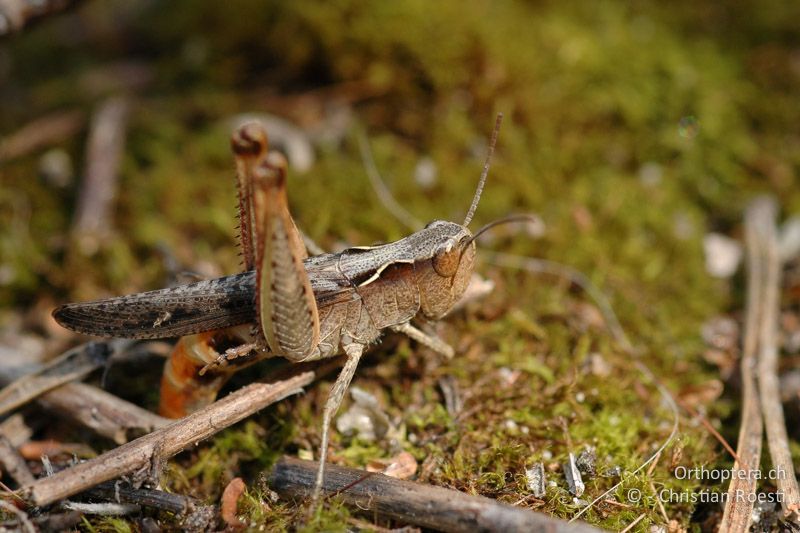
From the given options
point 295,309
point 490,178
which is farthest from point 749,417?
point 295,309

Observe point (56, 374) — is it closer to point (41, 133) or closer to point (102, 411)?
point (102, 411)

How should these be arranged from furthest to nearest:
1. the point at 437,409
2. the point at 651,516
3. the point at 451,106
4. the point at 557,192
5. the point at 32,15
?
the point at 451,106
the point at 557,192
the point at 32,15
the point at 437,409
the point at 651,516

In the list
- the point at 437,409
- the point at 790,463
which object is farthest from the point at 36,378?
the point at 790,463

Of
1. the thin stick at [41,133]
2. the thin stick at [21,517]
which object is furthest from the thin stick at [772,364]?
the thin stick at [41,133]

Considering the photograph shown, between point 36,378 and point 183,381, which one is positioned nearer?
point 183,381

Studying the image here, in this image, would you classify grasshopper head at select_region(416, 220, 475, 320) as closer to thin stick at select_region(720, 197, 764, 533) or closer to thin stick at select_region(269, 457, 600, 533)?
thin stick at select_region(269, 457, 600, 533)

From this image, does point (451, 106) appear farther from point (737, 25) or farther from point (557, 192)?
point (737, 25)

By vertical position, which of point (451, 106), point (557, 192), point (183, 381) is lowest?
point (183, 381)
